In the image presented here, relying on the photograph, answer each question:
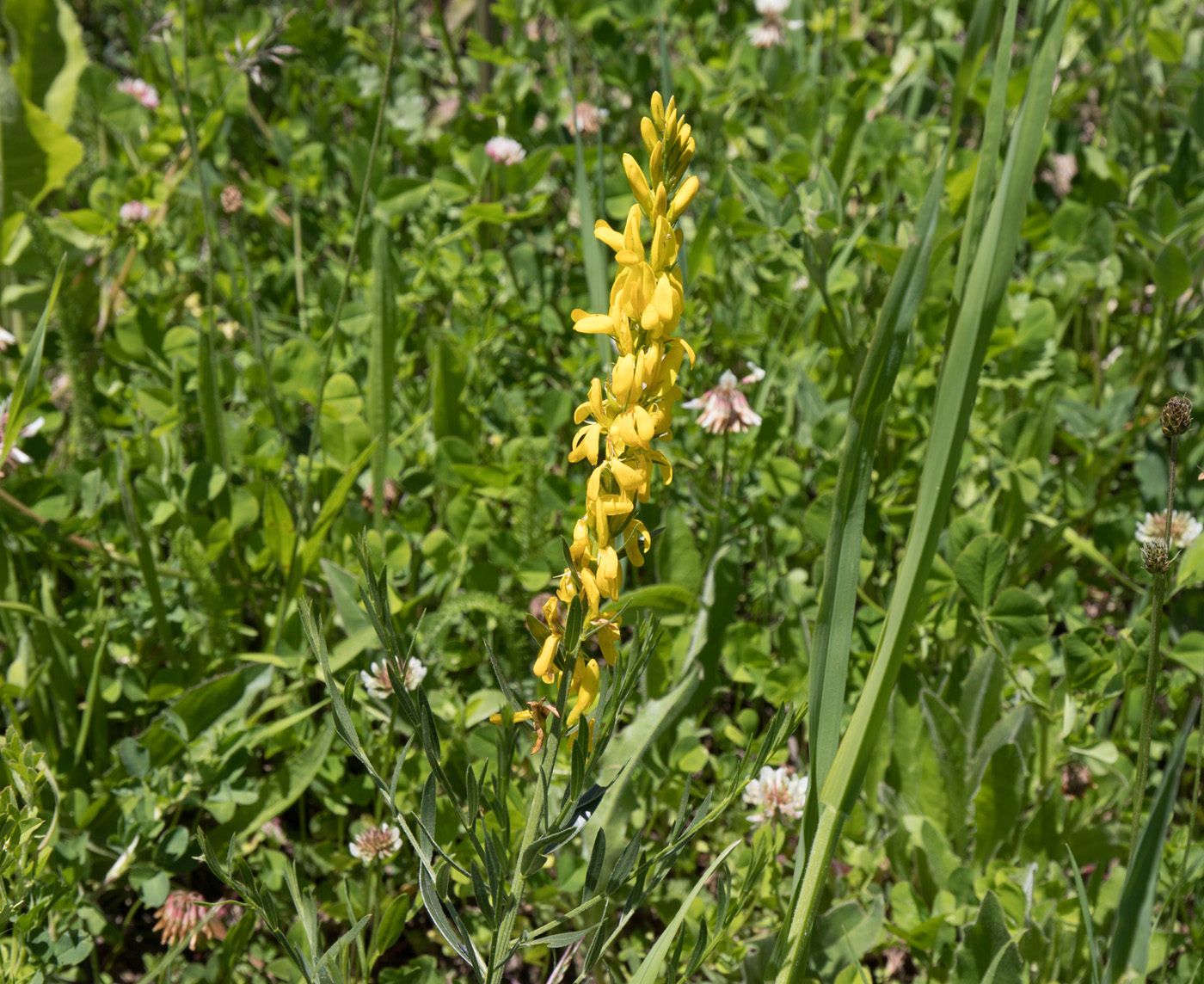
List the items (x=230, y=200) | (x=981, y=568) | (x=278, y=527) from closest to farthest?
(x=981, y=568) < (x=278, y=527) < (x=230, y=200)

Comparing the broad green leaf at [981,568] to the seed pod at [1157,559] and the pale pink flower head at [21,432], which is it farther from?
the pale pink flower head at [21,432]

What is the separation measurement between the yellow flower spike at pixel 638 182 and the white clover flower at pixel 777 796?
108 cm

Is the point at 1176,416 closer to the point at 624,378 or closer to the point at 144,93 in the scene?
the point at 624,378

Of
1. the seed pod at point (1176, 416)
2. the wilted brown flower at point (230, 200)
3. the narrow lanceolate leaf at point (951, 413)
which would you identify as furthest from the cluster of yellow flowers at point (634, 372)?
the wilted brown flower at point (230, 200)

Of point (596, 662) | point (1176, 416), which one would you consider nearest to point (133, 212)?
point (596, 662)

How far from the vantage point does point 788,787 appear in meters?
1.88

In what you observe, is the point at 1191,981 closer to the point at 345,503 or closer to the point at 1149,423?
the point at 1149,423

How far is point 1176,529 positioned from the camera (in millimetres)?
2145

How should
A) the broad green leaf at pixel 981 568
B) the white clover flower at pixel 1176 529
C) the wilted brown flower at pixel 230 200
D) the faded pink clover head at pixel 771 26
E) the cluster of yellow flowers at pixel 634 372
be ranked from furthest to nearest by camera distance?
the faded pink clover head at pixel 771 26, the wilted brown flower at pixel 230 200, the white clover flower at pixel 1176 529, the broad green leaf at pixel 981 568, the cluster of yellow flowers at pixel 634 372

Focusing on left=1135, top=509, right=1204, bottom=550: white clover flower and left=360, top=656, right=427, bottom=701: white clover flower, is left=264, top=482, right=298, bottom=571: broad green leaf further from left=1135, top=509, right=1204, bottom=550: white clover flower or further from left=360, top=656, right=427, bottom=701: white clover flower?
left=1135, top=509, right=1204, bottom=550: white clover flower

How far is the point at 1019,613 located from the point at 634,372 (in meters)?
1.24

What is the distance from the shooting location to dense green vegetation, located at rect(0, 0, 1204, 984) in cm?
133

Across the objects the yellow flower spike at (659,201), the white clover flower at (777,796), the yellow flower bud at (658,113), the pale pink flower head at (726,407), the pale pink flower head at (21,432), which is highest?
the yellow flower bud at (658,113)

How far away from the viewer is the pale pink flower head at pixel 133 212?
271cm
